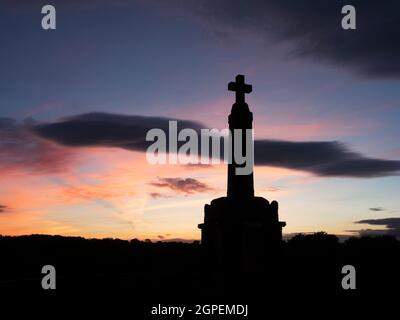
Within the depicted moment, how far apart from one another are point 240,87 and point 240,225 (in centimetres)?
395

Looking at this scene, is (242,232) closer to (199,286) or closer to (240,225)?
(240,225)

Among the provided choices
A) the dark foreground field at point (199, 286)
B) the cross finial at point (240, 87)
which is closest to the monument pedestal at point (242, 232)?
the dark foreground field at point (199, 286)

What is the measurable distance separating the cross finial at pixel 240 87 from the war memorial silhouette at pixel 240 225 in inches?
27.2

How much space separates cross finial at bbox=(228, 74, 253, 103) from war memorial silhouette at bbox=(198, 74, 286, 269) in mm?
691

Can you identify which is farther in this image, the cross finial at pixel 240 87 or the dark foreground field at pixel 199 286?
the cross finial at pixel 240 87

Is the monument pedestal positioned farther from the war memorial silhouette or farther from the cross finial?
the cross finial

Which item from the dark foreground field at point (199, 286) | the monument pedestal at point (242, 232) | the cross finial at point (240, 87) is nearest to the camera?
the dark foreground field at point (199, 286)

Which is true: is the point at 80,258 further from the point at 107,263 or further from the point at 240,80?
the point at 240,80

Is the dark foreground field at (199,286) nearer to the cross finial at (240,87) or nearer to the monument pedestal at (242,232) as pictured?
the monument pedestal at (242,232)

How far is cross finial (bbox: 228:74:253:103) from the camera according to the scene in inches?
535

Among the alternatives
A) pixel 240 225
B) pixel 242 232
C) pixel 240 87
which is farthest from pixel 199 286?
pixel 240 87

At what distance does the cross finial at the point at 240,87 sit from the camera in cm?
1359

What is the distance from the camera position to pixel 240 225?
12125 millimetres

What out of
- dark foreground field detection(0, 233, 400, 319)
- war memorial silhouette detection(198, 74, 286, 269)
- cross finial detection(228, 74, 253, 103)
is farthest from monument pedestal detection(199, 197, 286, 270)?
cross finial detection(228, 74, 253, 103)
